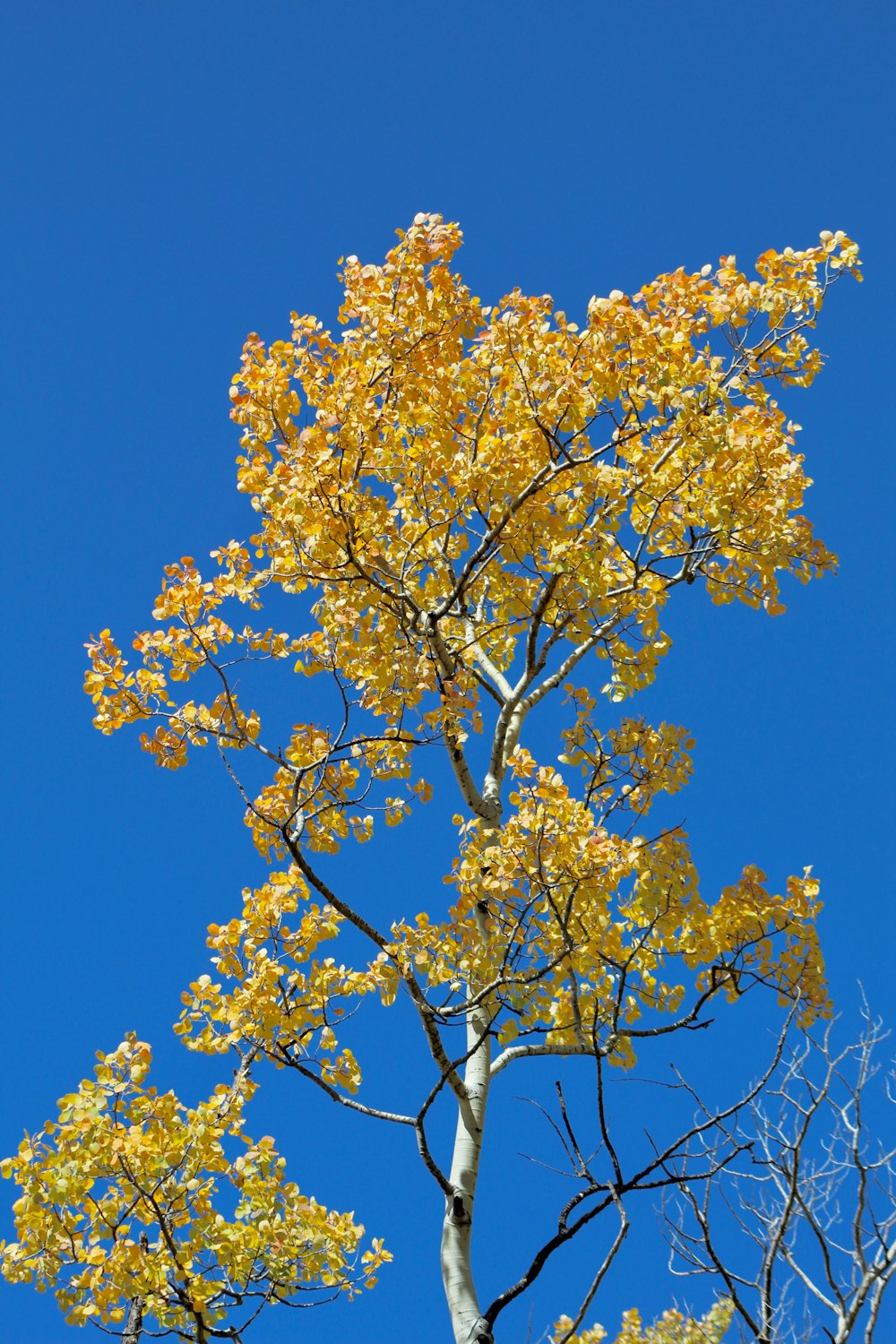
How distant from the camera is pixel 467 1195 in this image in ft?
16.0

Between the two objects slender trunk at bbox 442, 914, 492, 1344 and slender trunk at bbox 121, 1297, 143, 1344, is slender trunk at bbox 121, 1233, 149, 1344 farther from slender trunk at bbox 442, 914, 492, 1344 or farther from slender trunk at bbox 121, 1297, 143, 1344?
slender trunk at bbox 442, 914, 492, 1344

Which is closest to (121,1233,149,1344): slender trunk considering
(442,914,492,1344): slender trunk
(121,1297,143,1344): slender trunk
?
(121,1297,143,1344): slender trunk

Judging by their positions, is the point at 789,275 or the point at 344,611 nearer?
the point at 344,611

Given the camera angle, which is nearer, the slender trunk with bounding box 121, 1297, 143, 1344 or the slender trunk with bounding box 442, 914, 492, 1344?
the slender trunk with bounding box 442, 914, 492, 1344

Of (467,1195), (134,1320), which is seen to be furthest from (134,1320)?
(467,1195)

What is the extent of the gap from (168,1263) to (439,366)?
424cm

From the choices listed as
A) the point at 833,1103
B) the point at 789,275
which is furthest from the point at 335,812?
the point at 789,275

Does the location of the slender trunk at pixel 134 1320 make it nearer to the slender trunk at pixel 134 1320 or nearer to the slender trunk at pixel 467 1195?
the slender trunk at pixel 134 1320

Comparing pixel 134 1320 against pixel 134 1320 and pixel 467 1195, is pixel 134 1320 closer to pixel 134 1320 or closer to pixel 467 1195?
pixel 134 1320

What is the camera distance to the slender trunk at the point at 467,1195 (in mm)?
4559

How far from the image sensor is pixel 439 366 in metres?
5.68

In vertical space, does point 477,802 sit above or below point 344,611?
below

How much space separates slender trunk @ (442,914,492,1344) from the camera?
4559 millimetres

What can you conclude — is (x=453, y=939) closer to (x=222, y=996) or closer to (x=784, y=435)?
(x=222, y=996)
